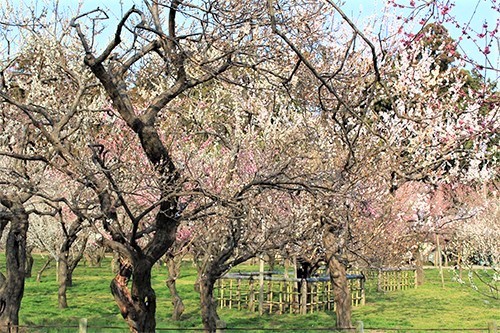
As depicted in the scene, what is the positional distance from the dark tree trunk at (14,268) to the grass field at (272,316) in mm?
3638

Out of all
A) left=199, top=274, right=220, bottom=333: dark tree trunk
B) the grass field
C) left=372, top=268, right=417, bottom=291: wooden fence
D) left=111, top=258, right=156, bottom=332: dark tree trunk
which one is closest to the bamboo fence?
left=372, top=268, right=417, bottom=291: wooden fence

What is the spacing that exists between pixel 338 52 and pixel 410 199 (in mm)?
9408

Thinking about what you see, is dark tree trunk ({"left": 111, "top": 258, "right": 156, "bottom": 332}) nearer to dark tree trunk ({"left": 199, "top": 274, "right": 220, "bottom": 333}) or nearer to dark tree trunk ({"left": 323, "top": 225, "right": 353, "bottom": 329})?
dark tree trunk ({"left": 199, "top": 274, "right": 220, "bottom": 333})

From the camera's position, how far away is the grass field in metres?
15.8

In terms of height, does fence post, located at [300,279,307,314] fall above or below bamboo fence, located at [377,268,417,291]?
below

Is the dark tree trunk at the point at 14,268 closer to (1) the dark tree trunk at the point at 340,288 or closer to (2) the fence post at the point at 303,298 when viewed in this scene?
(1) the dark tree trunk at the point at 340,288

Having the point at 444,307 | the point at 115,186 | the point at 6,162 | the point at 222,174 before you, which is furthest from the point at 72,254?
the point at 115,186

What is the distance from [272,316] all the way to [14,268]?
10.3m

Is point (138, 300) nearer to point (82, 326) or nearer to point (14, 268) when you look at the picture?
point (82, 326)

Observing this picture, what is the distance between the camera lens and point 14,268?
936 cm

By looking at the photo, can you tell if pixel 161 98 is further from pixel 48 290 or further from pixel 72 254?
pixel 72 254

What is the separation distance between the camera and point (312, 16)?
6633mm

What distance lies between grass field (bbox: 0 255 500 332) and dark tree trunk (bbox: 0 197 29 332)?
143 inches

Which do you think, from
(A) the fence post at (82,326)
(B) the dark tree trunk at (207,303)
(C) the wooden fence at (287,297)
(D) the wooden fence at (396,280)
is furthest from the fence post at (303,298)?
(A) the fence post at (82,326)
